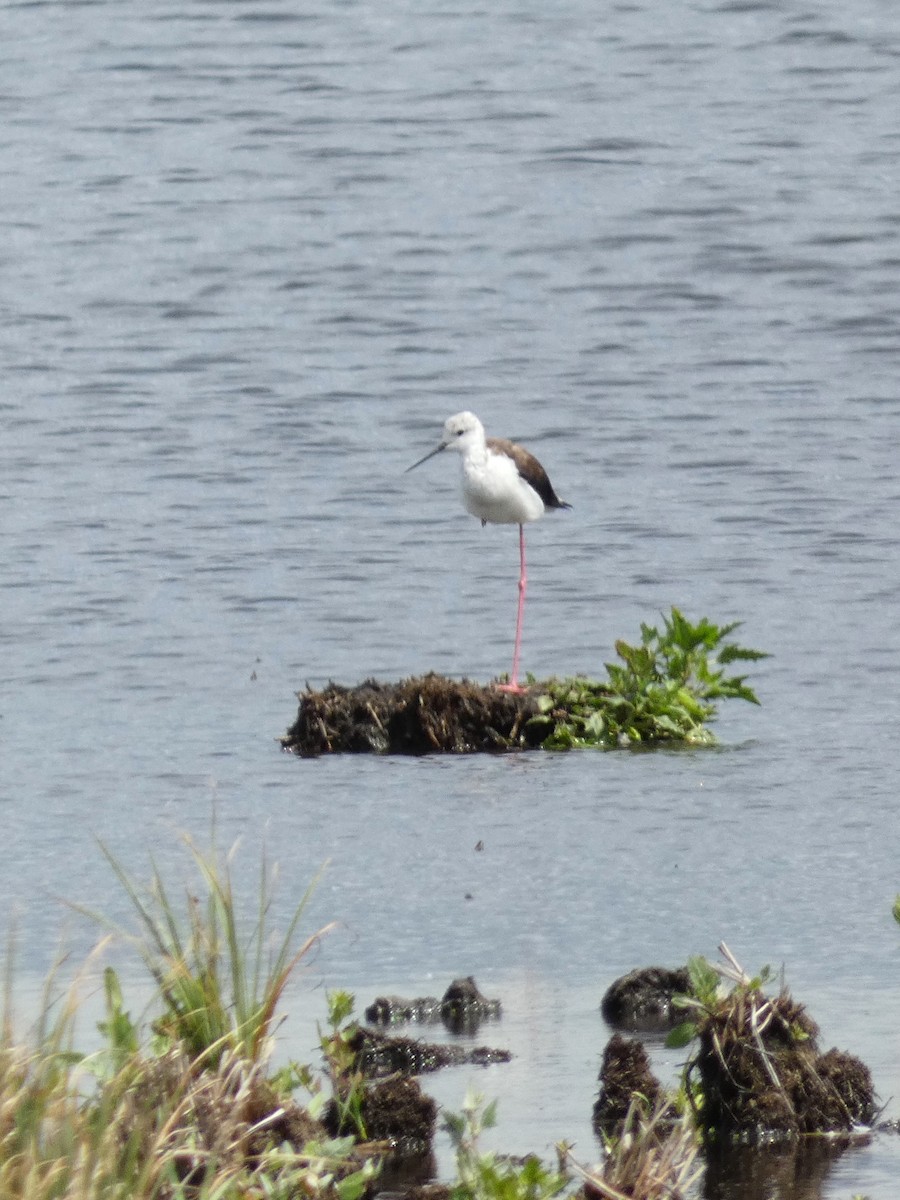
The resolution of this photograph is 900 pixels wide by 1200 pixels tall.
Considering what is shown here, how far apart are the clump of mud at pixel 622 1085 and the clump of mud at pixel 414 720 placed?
4127mm

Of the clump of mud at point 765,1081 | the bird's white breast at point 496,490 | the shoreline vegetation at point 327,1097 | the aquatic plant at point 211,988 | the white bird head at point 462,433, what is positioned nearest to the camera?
the shoreline vegetation at point 327,1097

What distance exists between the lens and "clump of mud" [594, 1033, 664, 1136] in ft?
16.6

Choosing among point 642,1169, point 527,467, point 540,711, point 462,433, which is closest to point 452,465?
point 462,433

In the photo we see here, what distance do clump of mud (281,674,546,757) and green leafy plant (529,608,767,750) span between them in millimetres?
119

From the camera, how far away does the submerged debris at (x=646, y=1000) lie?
5.73 meters

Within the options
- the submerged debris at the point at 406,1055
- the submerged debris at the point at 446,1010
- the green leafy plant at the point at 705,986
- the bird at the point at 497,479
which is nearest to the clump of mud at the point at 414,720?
the bird at the point at 497,479

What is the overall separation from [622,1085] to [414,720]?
420 centimetres

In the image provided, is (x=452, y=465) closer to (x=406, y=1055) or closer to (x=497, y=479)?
(x=497, y=479)

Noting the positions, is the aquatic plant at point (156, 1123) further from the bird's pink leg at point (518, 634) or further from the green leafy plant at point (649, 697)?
the bird's pink leg at point (518, 634)

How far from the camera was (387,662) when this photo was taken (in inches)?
416

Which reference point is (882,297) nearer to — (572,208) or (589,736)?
(572,208)

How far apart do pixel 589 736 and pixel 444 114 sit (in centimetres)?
1666

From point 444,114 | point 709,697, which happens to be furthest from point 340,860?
point 444,114

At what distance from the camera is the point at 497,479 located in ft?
38.8
